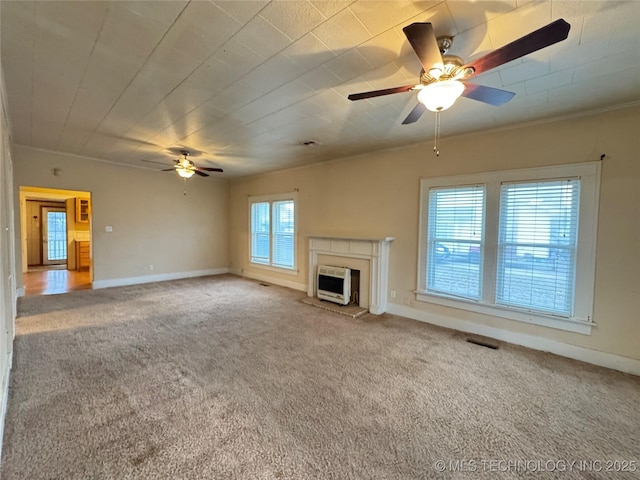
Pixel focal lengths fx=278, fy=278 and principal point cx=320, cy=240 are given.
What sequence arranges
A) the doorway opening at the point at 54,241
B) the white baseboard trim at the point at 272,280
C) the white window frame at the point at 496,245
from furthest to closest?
the doorway opening at the point at 54,241 → the white baseboard trim at the point at 272,280 → the white window frame at the point at 496,245

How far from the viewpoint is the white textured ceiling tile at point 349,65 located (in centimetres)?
210

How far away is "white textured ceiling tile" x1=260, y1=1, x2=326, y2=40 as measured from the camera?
1.63 m

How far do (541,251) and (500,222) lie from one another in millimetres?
539

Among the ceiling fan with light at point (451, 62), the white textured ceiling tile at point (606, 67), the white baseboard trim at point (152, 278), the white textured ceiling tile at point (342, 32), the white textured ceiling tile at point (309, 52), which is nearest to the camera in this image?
the ceiling fan with light at point (451, 62)

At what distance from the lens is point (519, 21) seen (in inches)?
67.9

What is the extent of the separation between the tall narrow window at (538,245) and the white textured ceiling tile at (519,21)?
79.8 inches

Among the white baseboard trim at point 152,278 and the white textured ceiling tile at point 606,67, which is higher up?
the white textured ceiling tile at point 606,67

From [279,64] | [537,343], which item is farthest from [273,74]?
[537,343]

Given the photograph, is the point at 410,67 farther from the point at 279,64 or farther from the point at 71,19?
the point at 71,19

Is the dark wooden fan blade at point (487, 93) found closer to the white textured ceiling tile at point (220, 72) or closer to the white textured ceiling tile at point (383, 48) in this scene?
the white textured ceiling tile at point (383, 48)

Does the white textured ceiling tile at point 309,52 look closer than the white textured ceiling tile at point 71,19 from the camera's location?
No

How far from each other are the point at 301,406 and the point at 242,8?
276cm

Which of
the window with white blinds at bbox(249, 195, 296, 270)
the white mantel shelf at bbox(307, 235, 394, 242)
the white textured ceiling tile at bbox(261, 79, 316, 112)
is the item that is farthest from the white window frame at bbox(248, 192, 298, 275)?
the white textured ceiling tile at bbox(261, 79, 316, 112)

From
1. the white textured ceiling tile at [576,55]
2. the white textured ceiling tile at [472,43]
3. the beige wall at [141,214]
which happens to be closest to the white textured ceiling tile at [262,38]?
the white textured ceiling tile at [472,43]
